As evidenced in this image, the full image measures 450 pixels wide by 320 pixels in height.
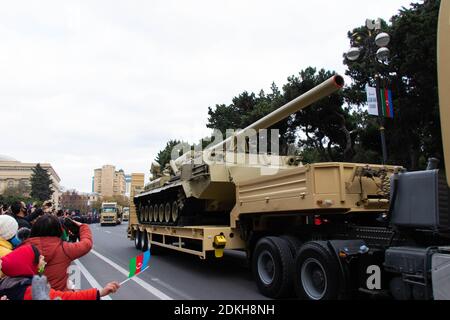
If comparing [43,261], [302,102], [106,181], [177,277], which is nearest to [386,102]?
[302,102]

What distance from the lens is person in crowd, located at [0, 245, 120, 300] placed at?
2828 mm

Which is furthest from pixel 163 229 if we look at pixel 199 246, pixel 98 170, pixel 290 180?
pixel 98 170

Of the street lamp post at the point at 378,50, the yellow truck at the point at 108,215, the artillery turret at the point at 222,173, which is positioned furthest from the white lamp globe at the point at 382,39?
the yellow truck at the point at 108,215

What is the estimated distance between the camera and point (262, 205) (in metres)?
7.20

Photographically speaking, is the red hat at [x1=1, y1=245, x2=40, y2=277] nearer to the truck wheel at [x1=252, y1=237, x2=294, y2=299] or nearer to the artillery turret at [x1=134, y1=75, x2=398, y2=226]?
the truck wheel at [x1=252, y1=237, x2=294, y2=299]

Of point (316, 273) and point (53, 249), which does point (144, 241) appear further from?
point (53, 249)

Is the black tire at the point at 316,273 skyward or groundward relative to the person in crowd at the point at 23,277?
groundward

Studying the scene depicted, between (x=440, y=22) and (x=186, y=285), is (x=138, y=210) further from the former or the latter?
(x=440, y=22)

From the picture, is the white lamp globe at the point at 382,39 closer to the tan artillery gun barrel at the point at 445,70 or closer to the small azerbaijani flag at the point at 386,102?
the small azerbaijani flag at the point at 386,102

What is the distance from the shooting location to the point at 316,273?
5863 mm

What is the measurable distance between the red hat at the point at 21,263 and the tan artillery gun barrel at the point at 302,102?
552 centimetres

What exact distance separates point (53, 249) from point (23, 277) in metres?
0.56

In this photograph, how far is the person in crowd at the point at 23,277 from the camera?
283 centimetres
